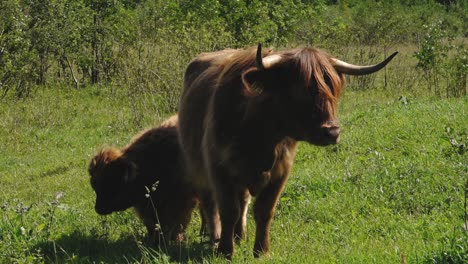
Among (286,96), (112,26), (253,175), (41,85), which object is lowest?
(41,85)

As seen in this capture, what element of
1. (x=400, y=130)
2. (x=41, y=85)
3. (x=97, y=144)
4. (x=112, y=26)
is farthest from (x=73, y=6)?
(x=400, y=130)

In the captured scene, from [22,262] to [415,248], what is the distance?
3.19 m

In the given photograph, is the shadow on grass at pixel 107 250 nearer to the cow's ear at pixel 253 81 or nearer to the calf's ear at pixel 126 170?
the calf's ear at pixel 126 170

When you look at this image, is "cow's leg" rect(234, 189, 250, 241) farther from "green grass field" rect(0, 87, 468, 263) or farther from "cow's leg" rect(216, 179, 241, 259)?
"cow's leg" rect(216, 179, 241, 259)

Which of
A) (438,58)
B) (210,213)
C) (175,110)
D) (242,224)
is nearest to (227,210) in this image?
(242,224)

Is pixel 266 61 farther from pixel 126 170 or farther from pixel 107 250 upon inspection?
pixel 107 250

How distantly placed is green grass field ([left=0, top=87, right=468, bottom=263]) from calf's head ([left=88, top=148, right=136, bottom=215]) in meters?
0.28

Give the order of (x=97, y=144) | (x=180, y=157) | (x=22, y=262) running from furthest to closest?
(x=97, y=144) → (x=180, y=157) → (x=22, y=262)

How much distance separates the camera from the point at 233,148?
20.0ft

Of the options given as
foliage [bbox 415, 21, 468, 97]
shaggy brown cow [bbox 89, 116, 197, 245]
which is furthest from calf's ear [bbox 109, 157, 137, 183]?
foliage [bbox 415, 21, 468, 97]

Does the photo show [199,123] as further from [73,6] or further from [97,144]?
[73,6]

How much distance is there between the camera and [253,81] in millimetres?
5816

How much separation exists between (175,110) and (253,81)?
11080mm

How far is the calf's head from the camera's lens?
753cm
